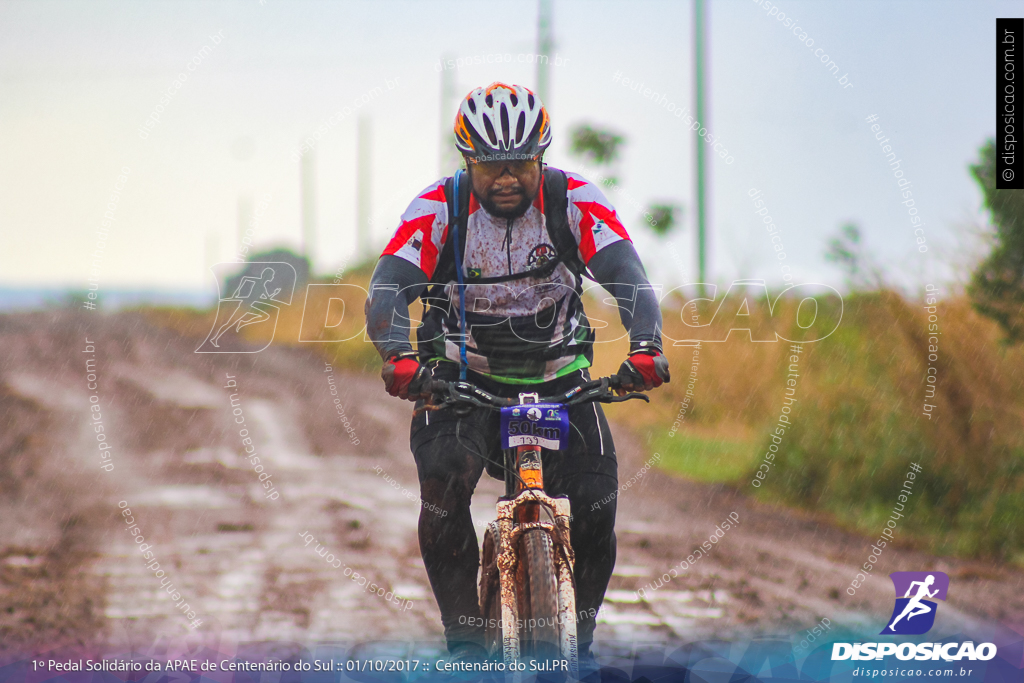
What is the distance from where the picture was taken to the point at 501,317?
3.56 meters

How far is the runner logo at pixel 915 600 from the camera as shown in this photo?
188 inches

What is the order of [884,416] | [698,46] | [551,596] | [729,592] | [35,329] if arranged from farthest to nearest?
[35,329] < [698,46] < [884,416] < [729,592] < [551,596]

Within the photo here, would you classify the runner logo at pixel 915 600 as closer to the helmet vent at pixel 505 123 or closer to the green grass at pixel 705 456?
the green grass at pixel 705 456

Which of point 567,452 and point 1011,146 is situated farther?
point 1011,146

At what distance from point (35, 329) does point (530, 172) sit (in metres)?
24.6

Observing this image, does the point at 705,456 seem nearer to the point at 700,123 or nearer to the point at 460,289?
the point at 700,123

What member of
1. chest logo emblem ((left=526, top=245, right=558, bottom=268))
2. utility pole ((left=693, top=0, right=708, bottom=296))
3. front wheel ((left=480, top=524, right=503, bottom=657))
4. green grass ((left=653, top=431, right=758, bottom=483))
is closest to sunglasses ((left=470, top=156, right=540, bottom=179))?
chest logo emblem ((left=526, top=245, right=558, bottom=268))

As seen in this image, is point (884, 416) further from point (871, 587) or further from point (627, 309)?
point (627, 309)

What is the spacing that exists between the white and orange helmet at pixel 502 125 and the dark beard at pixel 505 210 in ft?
0.56

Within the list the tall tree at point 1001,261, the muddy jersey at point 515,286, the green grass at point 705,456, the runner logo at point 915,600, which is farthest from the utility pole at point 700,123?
the muddy jersey at point 515,286

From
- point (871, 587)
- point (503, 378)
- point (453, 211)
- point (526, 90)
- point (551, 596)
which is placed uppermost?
point (526, 90)

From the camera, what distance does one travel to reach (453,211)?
3.51m

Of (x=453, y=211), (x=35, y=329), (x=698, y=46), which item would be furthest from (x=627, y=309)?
(x=35, y=329)

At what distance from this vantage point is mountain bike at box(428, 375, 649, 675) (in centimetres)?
287
